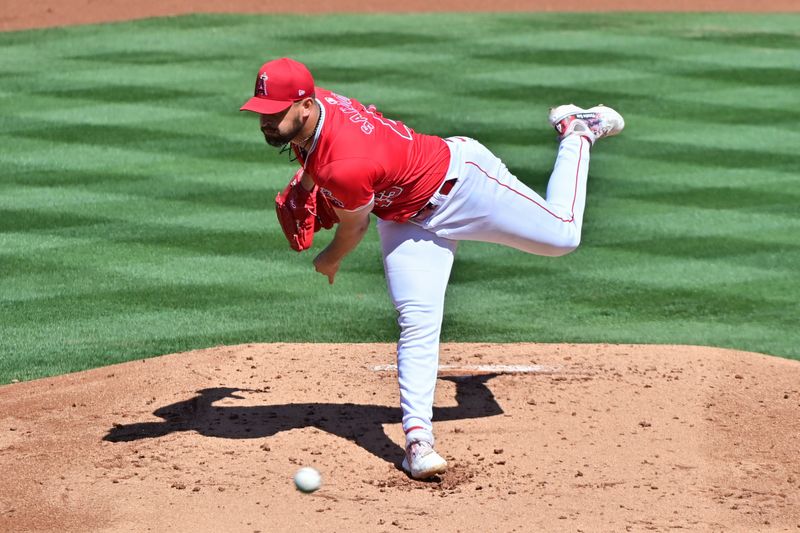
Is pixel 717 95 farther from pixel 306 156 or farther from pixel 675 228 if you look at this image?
pixel 306 156

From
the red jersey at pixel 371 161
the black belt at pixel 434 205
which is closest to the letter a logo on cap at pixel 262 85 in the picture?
the red jersey at pixel 371 161

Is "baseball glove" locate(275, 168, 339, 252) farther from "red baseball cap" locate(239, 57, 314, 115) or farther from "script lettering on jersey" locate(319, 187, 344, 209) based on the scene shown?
"red baseball cap" locate(239, 57, 314, 115)

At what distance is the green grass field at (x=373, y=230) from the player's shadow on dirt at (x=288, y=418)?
122 cm

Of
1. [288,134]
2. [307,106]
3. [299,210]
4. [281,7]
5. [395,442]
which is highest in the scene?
[281,7]

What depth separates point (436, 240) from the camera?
5695 millimetres

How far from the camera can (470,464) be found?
18.7ft

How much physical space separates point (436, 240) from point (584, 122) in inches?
49.2

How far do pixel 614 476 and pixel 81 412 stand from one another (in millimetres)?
2734

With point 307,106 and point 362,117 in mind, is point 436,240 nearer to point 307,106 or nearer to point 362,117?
point 362,117

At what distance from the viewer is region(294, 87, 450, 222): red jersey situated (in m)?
5.20

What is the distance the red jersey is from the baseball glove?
307mm

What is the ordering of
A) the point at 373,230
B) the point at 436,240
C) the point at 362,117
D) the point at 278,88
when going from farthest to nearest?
the point at 373,230
the point at 436,240
the point at 362,117
the point at 278,88

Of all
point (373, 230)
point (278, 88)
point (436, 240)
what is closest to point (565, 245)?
point (436, 240)

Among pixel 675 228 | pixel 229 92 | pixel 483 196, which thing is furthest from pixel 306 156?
pixel 229 92
